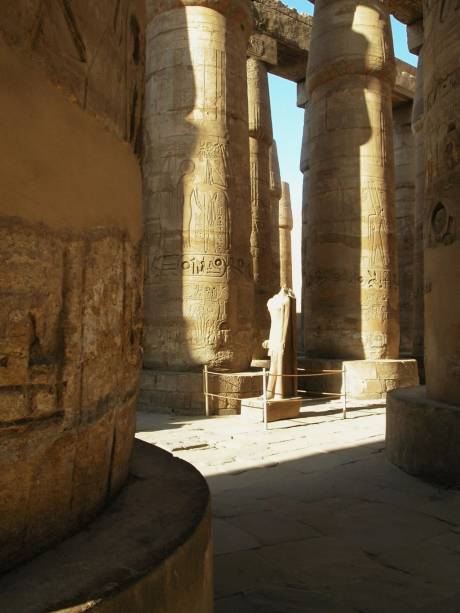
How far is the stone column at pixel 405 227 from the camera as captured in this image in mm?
16281

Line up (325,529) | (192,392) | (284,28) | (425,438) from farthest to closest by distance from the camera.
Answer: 1. (284,28)
2. (192,392)
3. (425,438)
4. (325,529)

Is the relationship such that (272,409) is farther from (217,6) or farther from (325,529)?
(217,6)

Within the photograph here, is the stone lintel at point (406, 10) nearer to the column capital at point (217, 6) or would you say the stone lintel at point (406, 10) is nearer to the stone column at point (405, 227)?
the stone column at point (405, 227)

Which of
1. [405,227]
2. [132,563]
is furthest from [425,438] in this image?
[405,227]

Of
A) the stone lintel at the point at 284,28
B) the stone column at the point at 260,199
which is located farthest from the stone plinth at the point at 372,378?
the stone lintel at the point at 284,28

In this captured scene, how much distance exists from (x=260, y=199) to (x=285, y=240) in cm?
1114

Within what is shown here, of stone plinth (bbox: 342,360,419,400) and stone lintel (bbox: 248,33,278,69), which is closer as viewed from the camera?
stone plinth (bbox: 342,360,419,400)

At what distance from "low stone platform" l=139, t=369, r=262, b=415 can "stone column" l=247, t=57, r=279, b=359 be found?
15.7 feet

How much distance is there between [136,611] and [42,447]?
433mm

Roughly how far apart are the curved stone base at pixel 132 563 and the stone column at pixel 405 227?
48.7 ft

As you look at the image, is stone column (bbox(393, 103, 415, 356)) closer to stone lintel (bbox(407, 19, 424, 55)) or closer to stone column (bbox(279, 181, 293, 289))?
stone lintel (bbox(407, 19, 424, 55))

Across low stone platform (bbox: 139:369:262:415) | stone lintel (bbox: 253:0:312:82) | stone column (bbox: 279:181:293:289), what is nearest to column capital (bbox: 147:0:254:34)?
low stone platform (bbox: 139:369:262:415)

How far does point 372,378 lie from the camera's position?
9969mm

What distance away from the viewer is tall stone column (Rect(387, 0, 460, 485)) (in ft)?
14.6
